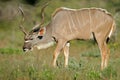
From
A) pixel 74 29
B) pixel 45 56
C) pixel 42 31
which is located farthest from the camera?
pixel 45 56

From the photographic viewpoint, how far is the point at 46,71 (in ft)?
24.8

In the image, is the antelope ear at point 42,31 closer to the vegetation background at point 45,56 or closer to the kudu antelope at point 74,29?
the kudu antelope at point 74,29

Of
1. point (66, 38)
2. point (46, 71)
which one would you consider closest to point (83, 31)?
point (66, 38)

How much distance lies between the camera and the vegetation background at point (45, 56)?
7.49 m

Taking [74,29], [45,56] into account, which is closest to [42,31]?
[74,29]

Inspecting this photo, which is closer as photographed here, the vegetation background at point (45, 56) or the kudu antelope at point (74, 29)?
the vegetation background at point (45, 56)

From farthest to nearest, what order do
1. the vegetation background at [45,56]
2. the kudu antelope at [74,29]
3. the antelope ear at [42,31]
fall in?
the antelope ear at [42,31] < the kudu antelope at [74,29] < the vegetation background at [45,56]

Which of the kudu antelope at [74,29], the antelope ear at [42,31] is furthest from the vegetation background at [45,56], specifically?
the antelope ear at [42,31]

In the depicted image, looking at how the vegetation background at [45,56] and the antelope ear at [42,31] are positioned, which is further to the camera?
the antelope ear at [42,31]

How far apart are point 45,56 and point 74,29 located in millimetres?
1622

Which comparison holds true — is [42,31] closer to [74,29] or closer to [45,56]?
[74,29]

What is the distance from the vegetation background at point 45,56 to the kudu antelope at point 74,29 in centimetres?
42

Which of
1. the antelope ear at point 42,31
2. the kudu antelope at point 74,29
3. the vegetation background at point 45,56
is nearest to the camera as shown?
the vegetation background at point 45,56

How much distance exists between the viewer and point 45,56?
451 inches
